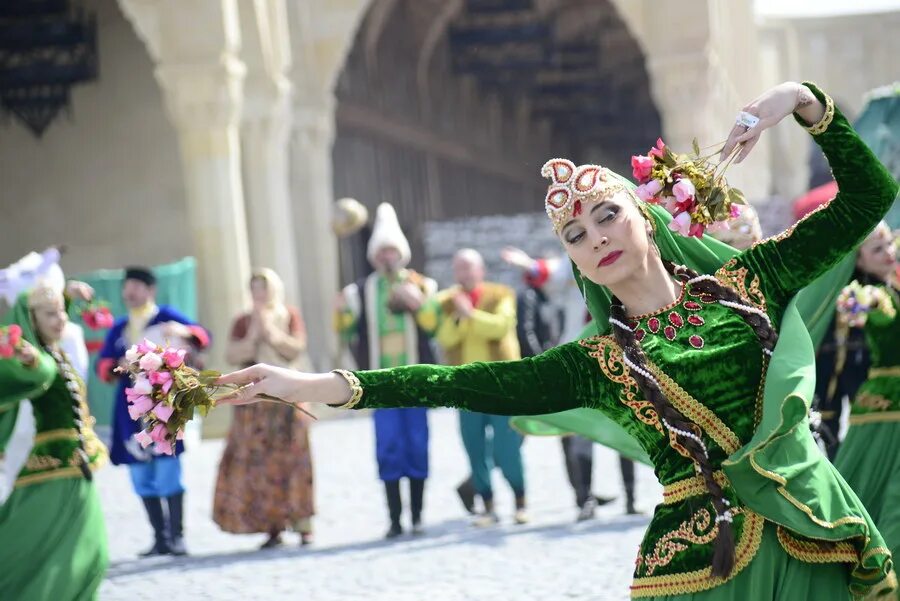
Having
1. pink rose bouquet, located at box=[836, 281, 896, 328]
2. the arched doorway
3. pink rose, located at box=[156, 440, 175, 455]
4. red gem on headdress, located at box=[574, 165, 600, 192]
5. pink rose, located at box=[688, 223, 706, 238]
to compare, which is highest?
the arched doorway

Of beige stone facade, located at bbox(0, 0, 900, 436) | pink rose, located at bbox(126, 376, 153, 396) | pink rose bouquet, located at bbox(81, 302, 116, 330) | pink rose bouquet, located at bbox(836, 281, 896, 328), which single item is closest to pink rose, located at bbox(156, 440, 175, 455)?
pink rose, located at bbox(126, 376, 153, 396)

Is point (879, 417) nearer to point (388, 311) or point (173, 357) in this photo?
point (173, 357)

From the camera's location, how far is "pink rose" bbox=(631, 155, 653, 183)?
3955 mm

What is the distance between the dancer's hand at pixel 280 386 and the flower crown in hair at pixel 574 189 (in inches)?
24.8

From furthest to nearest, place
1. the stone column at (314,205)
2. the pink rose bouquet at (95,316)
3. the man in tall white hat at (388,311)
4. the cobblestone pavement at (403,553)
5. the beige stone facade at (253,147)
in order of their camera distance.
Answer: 1. the stone column at (314,205)
2. the beige stone facade at (253,147)
3. the man in tall white hat at (388,311)
4. the pink rose bouquet at (95,316)
5. the cobblestone pavement at (403,553)

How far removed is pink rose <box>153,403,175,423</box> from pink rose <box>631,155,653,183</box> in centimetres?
118

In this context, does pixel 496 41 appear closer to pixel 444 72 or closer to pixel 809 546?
pixel 444 72

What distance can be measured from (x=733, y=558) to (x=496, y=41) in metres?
24.6

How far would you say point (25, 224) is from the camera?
68.0 ft

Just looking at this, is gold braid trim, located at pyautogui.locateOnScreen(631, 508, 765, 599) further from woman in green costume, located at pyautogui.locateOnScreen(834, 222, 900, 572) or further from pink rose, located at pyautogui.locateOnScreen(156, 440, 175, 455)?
woman in green costume, located at pyautogui.locateOnScreen(834, 222, 900, 572)

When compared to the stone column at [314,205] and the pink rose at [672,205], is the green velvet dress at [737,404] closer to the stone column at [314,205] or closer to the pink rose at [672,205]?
the pink rose at [672,205]

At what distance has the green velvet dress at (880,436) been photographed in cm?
587

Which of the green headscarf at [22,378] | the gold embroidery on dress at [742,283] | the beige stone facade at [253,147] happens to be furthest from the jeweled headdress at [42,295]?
the beige stone facade at [253,147]

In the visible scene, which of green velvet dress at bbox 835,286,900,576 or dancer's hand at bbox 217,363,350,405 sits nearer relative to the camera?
dancer's hand at bbox 217,363,350,405
